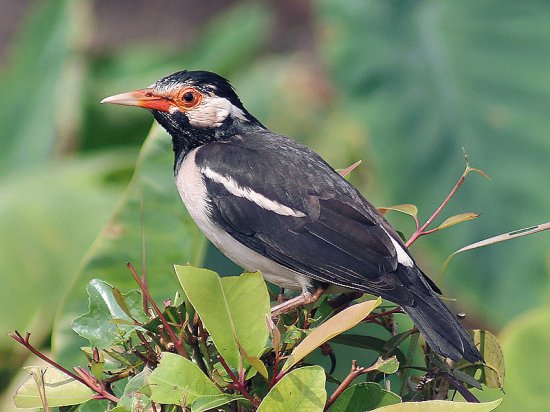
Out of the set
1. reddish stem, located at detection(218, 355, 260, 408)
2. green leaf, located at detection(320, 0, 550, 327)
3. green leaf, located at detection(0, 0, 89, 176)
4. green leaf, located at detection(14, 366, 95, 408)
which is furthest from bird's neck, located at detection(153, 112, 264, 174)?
green leaf, located at detection(0, 0, 89, 176)

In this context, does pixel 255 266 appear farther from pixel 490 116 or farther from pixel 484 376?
pixel 490 116

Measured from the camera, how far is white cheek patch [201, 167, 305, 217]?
262 cm

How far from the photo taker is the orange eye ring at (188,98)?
2.90 meters

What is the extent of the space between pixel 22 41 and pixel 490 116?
9.18 feet

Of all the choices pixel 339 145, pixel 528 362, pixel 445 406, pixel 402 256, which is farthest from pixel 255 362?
pixel 339 145

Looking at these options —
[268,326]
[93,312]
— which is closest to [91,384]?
[93,312]

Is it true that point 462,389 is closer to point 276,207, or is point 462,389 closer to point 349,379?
point 349,379

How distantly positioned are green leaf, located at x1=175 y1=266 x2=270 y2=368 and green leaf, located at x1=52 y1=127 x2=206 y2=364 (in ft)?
3.69

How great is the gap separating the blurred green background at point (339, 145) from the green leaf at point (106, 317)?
947 millimetres

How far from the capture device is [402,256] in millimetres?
2498

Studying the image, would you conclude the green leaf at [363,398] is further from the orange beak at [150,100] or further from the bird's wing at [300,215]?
the orange beak at [150,100]

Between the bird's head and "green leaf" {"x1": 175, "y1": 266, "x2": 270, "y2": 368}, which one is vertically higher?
the bird's head

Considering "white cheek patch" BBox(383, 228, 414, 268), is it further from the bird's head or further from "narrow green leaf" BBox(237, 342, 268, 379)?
"narrow green leaf" BBox(237, 342, 268, 379)

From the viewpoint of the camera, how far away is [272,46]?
9859 millimetres
